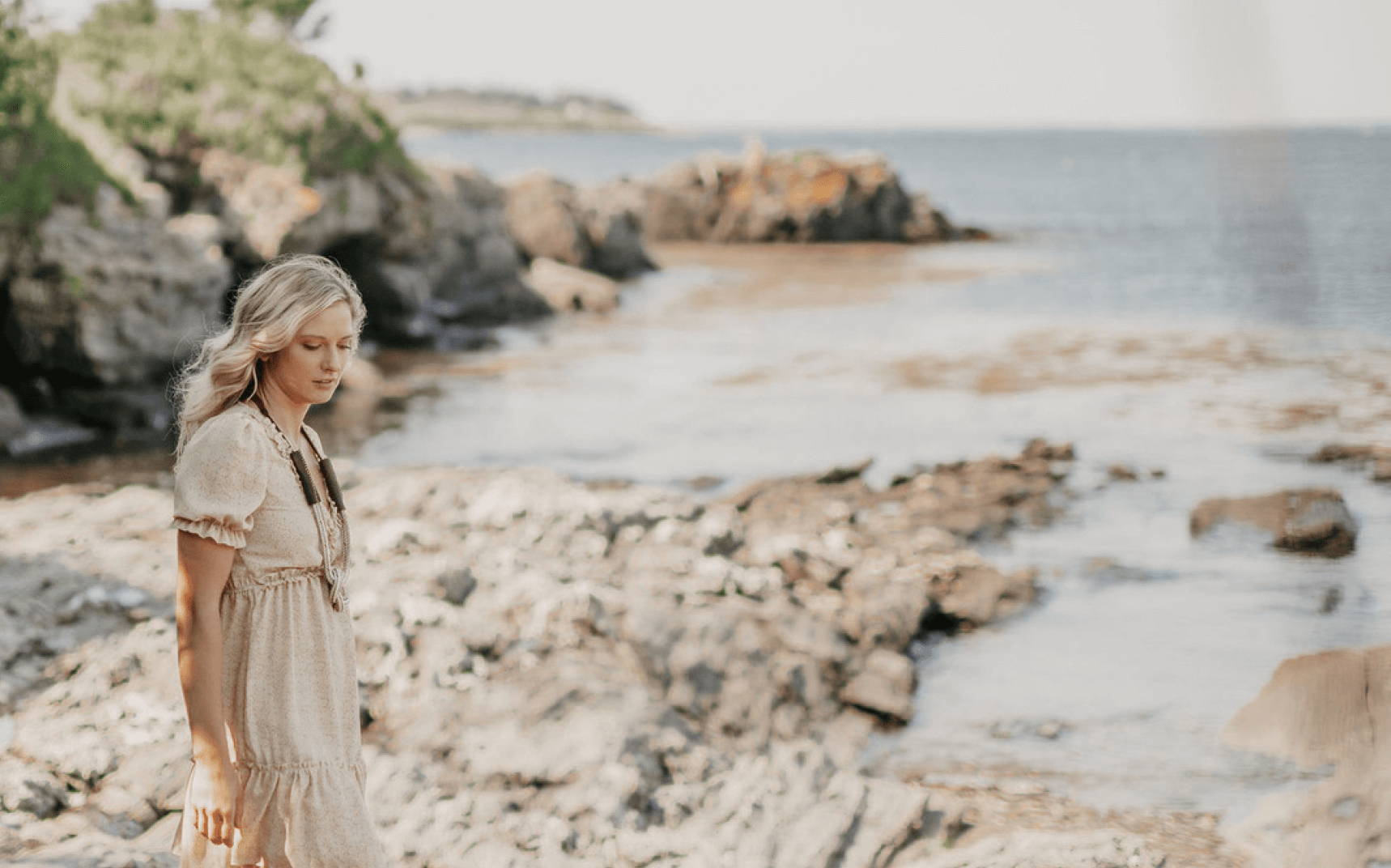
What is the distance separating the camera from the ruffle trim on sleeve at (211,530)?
2.78m

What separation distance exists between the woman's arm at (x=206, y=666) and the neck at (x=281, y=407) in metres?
0.35

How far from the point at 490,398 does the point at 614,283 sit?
1497 centimetres

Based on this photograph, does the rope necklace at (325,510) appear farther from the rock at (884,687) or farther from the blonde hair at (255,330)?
the rock at (884,687)

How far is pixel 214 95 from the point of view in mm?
22219

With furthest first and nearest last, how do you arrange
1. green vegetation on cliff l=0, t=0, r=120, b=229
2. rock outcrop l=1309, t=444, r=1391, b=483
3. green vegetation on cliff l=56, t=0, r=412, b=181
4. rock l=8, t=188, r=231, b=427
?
green vegetation on cliff l=56, t=0, r=412, b=181
green vegetation on cliff l=0, t=0, r=120, b=229
rock l=8, t=188, r=231, b=427
rock outcrop l=1309, t=444, r=1391, b=483

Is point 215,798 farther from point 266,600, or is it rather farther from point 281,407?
point 281,407

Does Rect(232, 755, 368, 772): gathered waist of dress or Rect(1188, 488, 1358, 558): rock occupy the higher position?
Rect(232, 755, 368, 772): gathered waist of dress

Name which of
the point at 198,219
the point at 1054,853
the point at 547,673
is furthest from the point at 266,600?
the point at 198,219

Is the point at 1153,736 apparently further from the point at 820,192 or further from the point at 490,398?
the point at 820,192

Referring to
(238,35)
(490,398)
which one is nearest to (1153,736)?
(490,398)

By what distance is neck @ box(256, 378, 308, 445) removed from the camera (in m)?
3.06

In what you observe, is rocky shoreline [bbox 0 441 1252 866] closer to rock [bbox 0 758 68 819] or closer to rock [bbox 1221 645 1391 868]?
rock [bbox 0 758 68 819]

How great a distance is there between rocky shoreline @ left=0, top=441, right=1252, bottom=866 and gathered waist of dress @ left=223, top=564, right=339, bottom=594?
194 centimetres

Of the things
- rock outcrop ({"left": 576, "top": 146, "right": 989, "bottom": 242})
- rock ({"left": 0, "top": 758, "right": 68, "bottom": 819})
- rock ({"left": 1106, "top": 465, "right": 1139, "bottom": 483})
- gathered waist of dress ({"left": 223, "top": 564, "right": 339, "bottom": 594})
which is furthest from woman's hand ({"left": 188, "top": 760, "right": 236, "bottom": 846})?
rock outcrop ({"left": 576, "top": 146, "right": 989, "bottom": 242})
